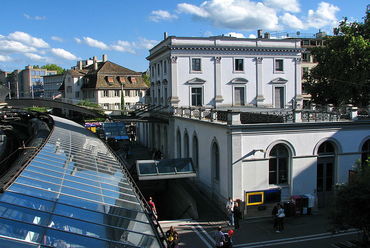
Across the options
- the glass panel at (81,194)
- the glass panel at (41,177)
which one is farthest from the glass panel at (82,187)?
the glass panel at (81,194)

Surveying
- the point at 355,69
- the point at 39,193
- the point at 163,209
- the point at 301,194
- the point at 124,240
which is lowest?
the point at 163,209

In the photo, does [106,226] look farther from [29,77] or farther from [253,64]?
[29,77]

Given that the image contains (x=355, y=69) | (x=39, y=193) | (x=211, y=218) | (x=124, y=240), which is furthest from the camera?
(x=355, y=69)

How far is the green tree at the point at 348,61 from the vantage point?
3369 centimetres

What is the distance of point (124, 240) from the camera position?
7465 mm

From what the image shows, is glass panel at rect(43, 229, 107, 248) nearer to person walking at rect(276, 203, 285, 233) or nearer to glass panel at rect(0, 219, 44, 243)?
glass panel at rect(0, 219, 44, 243)

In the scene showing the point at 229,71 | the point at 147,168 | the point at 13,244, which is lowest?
the point at 147,168

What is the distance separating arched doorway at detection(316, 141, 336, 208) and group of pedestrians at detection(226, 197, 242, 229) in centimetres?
593

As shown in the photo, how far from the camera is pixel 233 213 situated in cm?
1911

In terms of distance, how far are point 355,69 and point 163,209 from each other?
73.7 ft

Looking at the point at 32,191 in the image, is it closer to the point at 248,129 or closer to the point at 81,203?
the point at 81,203

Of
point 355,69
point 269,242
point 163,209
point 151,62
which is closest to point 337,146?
point 269,242

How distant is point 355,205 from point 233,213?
270 inches

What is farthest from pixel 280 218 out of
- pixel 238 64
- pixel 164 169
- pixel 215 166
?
pixel 238 64
